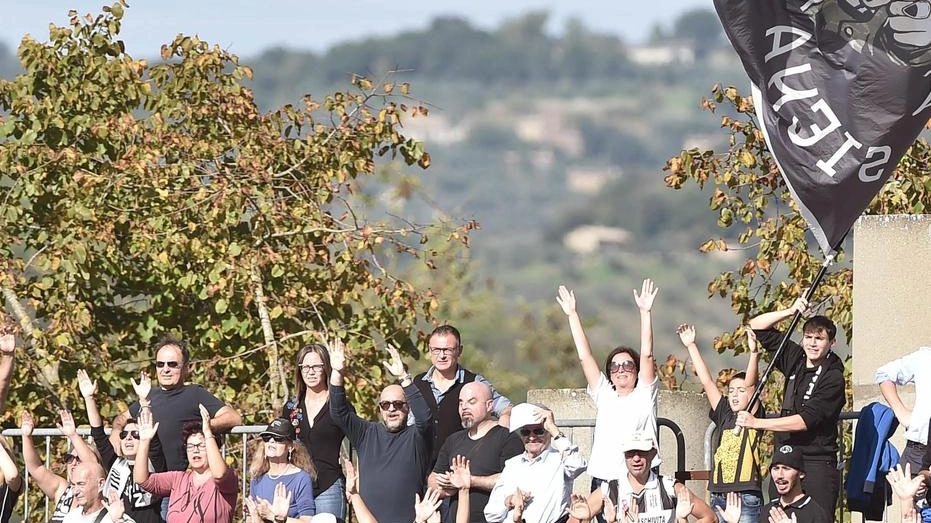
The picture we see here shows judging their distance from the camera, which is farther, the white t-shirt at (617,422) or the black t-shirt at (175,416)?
the black t-shirt at (175,416)

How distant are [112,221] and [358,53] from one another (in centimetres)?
17574

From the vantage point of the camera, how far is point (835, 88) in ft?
32.9

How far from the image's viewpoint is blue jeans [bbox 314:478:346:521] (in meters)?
10.2

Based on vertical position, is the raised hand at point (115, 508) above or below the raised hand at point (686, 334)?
below

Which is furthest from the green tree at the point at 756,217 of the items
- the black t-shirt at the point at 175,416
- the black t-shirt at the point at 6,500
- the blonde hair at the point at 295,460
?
the black t-shirt at the point at 6,500

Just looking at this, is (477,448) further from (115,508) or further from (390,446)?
(115,508)

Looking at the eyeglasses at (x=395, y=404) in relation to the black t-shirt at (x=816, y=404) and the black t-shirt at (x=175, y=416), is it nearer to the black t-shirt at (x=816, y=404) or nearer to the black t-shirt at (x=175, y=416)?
the black t-shirt at (x=175, y=416)

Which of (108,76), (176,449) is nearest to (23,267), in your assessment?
(108,76)

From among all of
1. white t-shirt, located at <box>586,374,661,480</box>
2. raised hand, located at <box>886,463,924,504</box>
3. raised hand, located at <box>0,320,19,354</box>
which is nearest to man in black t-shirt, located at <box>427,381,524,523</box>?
white t-shirt, located at <box>586,374,661,480</box>

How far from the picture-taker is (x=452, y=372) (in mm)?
10469

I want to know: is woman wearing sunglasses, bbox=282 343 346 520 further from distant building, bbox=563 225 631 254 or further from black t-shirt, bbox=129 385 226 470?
distant building, bbox=563 225 631 254

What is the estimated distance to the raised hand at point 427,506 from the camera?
31.9 feet

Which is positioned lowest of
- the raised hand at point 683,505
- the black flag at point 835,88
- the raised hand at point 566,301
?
the raised hand at point 683,505

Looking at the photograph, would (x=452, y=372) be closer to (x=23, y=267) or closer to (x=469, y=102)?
(x=23, y=267)
